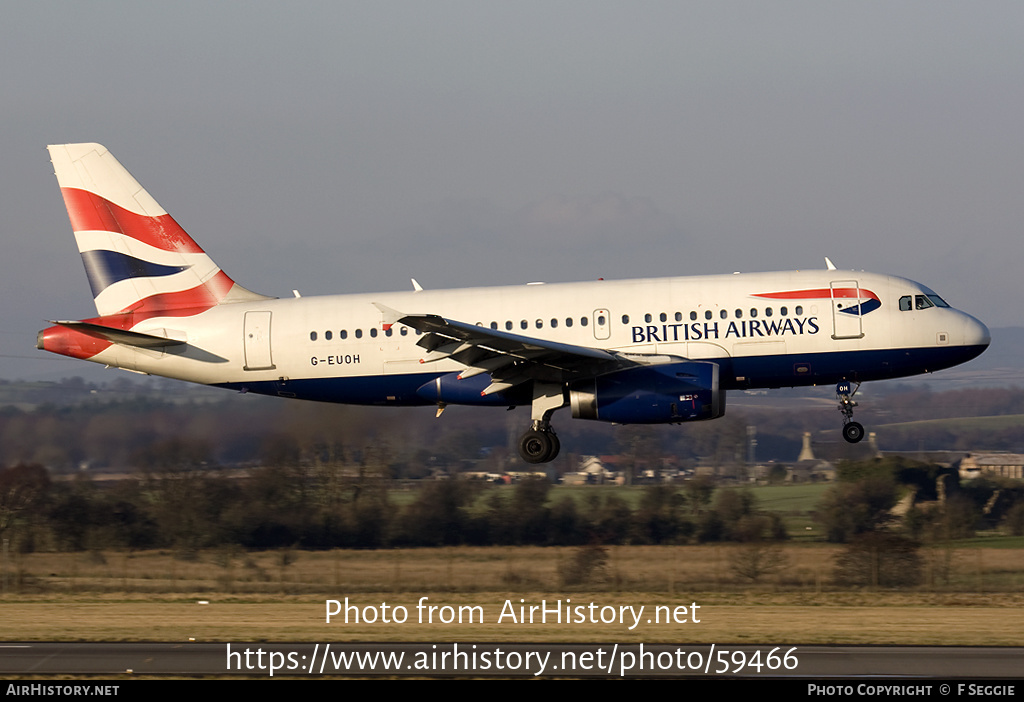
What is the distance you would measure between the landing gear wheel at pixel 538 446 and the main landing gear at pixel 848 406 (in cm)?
772

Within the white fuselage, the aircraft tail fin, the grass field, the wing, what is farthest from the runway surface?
the aircraft tail fin

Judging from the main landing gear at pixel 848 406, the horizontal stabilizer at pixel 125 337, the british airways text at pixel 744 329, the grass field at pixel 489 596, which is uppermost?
the horizontal stabilizer at pixel 125 337

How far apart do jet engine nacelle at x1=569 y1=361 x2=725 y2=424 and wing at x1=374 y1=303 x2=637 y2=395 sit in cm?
41

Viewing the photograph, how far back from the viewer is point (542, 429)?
31.5m

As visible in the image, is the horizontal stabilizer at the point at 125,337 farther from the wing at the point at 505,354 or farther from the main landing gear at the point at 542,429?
the main landing gear at the point at 542,429

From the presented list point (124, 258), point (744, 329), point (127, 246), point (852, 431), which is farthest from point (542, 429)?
point (127, 246)

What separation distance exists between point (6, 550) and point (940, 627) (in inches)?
1192

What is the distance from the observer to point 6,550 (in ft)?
134

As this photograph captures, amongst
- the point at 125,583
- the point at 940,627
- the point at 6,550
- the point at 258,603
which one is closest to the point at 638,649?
the point at 940,627

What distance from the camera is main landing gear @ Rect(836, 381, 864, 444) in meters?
31.5

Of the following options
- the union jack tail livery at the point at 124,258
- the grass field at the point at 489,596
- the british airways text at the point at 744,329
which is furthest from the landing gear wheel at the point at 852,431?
the union jack tail livery at the point at 124,258

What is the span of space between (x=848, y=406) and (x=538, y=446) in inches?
332

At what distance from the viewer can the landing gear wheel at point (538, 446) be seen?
1241 inches

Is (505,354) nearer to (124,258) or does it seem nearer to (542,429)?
(542,429)
